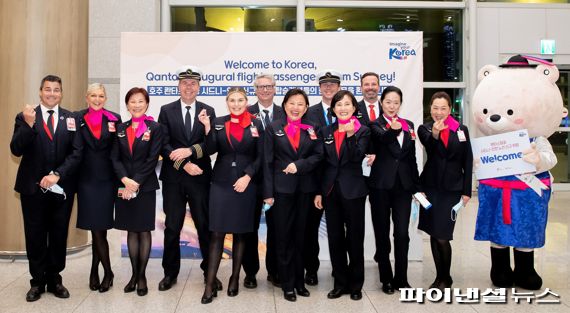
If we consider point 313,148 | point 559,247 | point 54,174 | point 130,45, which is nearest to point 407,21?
point 559,247

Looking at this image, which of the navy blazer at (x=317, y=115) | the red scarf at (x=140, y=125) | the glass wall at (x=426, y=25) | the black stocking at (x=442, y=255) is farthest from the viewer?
the glass wall at (x=426, y=25)

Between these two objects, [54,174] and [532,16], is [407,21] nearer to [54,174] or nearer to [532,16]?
[532,16]

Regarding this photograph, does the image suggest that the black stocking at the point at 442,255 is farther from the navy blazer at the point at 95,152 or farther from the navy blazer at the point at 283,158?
the navy blazer at the point at 95,152

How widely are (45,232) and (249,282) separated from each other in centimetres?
160

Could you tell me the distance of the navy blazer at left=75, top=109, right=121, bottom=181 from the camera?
3.86 metres

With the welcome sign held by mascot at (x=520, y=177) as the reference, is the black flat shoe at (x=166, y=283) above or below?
below

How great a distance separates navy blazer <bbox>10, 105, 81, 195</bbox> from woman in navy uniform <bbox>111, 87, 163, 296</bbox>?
1.05 feet

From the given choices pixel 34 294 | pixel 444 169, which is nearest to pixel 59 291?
pixel 34 294

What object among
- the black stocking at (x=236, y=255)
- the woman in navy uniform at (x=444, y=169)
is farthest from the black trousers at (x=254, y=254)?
the woman in navy uniform at (x=444, y=169)

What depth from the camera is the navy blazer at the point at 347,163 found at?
3.69 meters

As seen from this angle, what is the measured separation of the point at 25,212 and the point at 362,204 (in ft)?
8.14

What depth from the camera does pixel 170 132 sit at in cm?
411

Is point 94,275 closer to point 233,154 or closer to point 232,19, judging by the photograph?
point 233,154

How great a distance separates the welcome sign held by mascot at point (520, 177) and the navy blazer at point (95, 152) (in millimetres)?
2944
